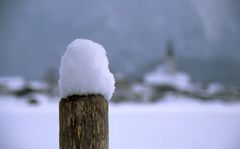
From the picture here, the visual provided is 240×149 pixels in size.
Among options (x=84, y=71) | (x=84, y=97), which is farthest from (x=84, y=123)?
(x=84, y=71)

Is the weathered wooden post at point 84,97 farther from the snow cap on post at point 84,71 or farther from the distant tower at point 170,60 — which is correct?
the distant tower at point 170,60

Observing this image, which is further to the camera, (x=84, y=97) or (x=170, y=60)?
(x=170, y=60)

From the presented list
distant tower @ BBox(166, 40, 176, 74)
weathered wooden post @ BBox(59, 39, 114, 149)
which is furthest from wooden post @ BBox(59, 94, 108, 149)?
distant tower @ BBox(166, 40, 176, 74)

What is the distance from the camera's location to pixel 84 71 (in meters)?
1.74

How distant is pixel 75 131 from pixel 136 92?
24790 mm

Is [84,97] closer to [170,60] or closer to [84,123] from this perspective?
[84,123]

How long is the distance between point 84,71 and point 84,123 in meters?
0.25

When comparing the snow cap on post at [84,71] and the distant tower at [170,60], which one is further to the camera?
the distant tower at [170,60]

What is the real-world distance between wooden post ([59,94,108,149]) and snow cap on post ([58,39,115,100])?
56mm

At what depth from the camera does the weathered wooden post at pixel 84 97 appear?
1.62 metres

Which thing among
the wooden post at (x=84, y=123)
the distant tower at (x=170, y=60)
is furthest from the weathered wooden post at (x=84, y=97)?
the distant tower at (x=170, y=60)

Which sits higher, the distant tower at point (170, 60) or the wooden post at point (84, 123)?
the distant tower at point (170, 60)

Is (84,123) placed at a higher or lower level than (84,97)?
lower

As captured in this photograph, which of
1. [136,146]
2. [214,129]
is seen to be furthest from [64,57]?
[214,129]
